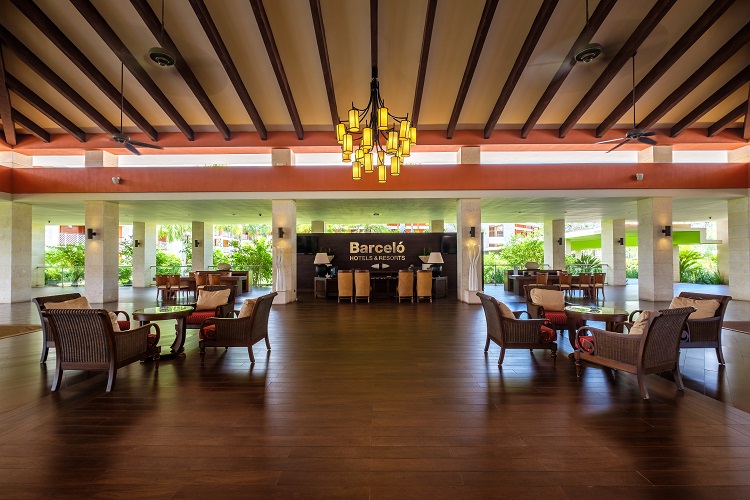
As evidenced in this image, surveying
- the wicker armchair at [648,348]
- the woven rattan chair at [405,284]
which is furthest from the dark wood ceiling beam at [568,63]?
the wicker armchair at [648,348]

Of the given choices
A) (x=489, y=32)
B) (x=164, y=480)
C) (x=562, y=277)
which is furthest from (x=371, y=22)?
(x=562, y=277)

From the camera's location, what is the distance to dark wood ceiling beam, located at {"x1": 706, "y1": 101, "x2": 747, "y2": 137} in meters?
9.49

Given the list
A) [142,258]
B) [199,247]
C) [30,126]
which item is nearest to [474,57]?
[30,126]

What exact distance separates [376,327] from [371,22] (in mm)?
5684

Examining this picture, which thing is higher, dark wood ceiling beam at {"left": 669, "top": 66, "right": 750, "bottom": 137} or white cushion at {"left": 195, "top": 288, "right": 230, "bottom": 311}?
dark wood ceiling beam at {"left": 669, "top": 66, "right": 750, "bottom": 137}

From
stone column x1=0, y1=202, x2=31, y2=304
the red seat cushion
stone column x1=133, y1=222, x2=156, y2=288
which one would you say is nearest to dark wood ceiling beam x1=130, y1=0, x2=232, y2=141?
the red seat cushion

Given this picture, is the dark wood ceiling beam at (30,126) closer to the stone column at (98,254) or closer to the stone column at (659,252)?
the stone column at (98,254)

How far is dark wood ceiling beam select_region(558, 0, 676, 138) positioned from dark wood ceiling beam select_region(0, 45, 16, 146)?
12457 mm

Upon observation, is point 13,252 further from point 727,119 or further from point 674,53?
point 727,119

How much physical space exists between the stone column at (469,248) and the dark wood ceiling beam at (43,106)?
1106cm

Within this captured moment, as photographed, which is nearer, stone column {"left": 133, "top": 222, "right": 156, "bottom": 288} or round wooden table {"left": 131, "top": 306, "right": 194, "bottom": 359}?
round wooden table {"left": 131, "top": 306, "right": 194, "bottom": 359}

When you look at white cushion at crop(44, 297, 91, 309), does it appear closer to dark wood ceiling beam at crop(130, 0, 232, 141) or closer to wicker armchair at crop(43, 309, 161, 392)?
wicker armchair at crop(43, 309, 161, 392)

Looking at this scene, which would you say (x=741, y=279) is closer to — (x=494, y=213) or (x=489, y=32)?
(x=494, y=213)

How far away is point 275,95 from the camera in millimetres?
9461
